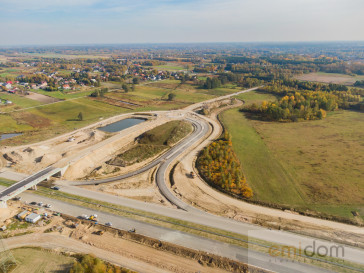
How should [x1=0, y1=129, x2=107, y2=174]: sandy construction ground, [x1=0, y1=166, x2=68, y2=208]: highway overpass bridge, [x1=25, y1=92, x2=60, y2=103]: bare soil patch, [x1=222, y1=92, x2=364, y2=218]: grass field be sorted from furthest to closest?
[x1=25, y1=92, x2=60, y2=103]: bare soil patch, [x1=0, y1=129, x2=107, y2=174]: sandy construction ground, [x1=222, y1=92, x2=364, y2=218]: grass field, [x1=0, y1=166, x2=68, y2=208]: highway overpass bridge

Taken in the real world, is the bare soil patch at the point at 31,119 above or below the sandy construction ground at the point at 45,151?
above

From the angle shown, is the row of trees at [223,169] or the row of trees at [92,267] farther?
the row of trees at [223,169]

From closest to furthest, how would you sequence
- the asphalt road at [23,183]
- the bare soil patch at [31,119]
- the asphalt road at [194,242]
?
1. the asphalt road at [194,242]
2. the asphalt road at [23,183]
3. the bare soil patch at [31,119]

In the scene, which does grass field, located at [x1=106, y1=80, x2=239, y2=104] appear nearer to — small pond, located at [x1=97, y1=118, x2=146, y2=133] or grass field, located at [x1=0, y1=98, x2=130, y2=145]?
grass field, located at [x1=0, y1=98, x2=130, y2=145]

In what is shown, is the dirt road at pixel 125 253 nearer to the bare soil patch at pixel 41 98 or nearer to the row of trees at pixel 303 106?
the row of trees at pixel 303 106

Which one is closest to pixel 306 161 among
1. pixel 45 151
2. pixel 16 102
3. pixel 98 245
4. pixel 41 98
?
pixel 98 245

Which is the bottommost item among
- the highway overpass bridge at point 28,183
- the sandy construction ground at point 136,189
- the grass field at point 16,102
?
the sandy construction ground at point 136,189

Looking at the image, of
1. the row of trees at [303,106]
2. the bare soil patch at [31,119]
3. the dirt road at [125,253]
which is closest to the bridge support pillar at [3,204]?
the dirt road at [125,253]

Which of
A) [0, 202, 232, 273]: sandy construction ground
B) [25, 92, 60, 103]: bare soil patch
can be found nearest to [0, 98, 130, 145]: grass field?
[25, 92, 60, 103]: bare soil patch
